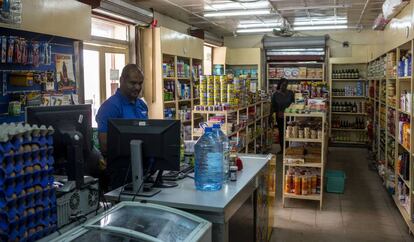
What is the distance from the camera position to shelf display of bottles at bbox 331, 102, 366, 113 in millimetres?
10831

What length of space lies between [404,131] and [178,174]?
3.25 m

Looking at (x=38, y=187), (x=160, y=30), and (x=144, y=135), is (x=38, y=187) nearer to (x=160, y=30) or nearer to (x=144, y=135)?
(x=144, y=135)

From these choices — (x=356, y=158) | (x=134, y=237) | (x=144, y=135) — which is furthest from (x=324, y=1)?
(x=134, y=237)

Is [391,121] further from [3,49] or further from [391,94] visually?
[3,49]

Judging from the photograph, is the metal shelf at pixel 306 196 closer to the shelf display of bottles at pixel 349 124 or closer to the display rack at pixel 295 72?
the shelf display of bottles at pixel 349 124

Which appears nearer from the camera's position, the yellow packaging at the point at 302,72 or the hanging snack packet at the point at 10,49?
the hanging snack packet at the point at 10,49

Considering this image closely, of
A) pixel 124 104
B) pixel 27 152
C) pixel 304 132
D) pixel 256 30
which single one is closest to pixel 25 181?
pixel 27 152

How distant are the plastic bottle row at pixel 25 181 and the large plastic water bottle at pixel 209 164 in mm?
1036

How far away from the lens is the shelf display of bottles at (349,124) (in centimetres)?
1086

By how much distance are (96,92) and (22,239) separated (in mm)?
4332

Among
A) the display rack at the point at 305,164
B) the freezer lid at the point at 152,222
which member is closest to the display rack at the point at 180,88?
→ the display rack at the point at 305,164

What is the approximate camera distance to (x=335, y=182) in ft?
20.7

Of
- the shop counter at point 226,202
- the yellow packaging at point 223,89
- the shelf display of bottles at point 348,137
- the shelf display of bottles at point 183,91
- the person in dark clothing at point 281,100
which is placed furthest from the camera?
the shelf display of bottles at point 348,137

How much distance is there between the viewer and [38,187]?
1.83m
